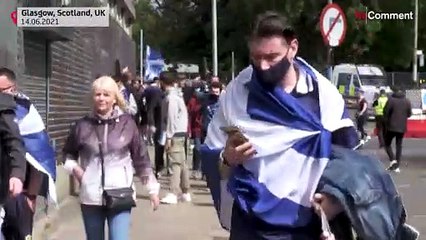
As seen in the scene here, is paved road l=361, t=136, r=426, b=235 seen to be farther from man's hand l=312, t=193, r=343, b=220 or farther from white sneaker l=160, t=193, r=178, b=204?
man's hand l=312, t=193, r=343, b=220

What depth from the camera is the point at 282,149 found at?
15.1ft

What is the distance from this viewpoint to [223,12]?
53.0m

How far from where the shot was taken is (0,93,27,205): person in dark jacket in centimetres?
623

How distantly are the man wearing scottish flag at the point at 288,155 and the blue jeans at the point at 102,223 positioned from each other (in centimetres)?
301

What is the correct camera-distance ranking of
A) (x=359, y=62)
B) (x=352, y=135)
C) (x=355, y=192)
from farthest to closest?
(x=359, y=62), (x=352, y=135), (x=355, y=192)

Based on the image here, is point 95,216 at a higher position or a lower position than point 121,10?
lower

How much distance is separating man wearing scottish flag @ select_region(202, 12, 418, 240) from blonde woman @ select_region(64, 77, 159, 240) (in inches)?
116

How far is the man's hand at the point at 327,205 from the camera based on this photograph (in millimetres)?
4488

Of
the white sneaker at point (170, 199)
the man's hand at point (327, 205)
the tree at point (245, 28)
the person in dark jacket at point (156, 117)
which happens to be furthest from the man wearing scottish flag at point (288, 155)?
the tree at point (245, 28)

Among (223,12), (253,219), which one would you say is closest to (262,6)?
(223,12)

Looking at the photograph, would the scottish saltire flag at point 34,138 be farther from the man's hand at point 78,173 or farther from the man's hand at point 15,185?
the man's hand at point 15,185

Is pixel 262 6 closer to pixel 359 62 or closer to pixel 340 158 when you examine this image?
pixel 359 62

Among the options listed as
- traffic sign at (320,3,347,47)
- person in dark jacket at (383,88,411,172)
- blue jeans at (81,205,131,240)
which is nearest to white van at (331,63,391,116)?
person in dark jacket at (383,88,411,172)

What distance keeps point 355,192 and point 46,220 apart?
8064 millimetres
